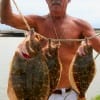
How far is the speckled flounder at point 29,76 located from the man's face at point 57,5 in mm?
1050

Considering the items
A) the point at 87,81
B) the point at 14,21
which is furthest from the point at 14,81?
the point at 14,21

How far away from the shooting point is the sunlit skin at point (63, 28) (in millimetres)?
5457

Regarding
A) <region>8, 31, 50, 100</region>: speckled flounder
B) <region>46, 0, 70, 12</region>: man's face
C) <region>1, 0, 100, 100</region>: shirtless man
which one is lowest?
<region>8, 31, 50, 100</region>: speckled flounder

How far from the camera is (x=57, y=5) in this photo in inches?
210

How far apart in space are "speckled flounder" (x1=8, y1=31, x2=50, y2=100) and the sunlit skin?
115 centimetres

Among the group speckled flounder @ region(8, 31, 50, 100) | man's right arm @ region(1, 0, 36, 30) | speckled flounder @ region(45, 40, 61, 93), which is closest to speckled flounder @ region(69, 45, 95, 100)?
speckled flounder @ region(45, 40, 61, 93)

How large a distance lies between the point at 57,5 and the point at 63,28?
1.04 ft

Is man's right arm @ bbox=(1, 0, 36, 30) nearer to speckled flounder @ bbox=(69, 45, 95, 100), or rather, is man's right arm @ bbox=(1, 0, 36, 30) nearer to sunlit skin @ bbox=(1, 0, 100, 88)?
sunlit skin @ bbox=(1, 0, 100, 88)

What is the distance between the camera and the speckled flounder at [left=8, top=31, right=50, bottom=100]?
13.8 ft

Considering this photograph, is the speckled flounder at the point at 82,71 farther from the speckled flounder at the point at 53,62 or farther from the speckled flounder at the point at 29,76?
the speckled flounder at the point at 29,76

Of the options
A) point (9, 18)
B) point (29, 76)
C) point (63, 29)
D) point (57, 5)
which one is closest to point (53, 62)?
point (29, 76)

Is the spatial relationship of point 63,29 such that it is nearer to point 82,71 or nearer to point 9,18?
point 9,18

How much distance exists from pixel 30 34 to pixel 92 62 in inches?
27.0

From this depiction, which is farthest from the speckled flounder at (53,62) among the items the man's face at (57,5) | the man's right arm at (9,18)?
the man's face at (57,5)
